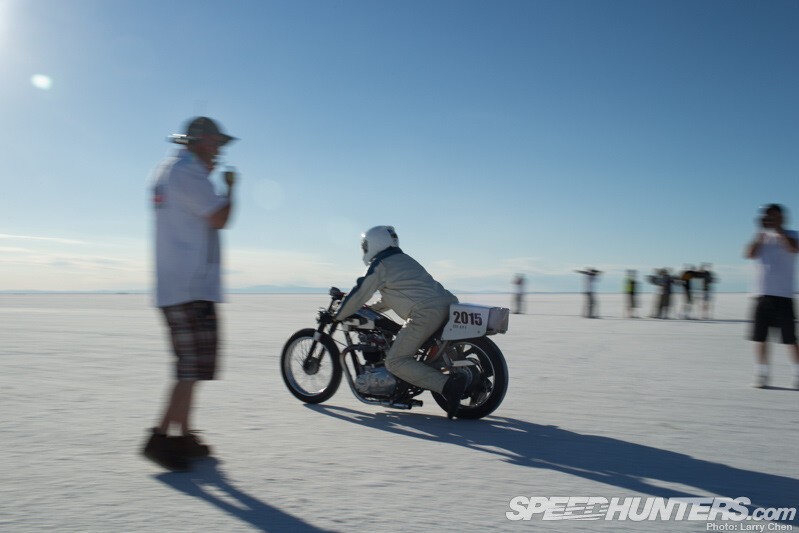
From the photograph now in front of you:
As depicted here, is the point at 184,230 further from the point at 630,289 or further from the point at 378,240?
the point at 630,289

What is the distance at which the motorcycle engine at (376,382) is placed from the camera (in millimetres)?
6316

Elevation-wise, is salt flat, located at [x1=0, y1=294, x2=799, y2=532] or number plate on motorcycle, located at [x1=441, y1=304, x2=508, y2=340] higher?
number plate on motorcycle, located at [x1=441, y1=304, x2=508, y2=340]

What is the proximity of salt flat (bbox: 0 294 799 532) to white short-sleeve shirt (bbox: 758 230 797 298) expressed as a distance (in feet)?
3.93

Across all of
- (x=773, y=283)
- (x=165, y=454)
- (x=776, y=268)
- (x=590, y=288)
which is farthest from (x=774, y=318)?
(x=590, y=288)

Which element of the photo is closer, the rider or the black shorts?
the rider

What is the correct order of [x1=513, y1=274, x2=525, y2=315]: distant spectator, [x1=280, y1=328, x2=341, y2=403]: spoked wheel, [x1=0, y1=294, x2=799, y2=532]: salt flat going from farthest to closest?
[x1=513, y1=274, x2=525, y2=315]: distant spectator, [x1=280, y1=328, x2=341, y2=403]: spoked wheel, [x1=0, y1=294, x2=799, y2=532]: salt flat

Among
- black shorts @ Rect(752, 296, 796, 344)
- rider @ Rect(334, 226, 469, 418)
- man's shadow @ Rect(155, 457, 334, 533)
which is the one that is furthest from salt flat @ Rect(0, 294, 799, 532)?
black shorts @ Rect(752, 296, 796, 344)

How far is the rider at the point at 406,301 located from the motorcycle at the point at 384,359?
0.16 metres

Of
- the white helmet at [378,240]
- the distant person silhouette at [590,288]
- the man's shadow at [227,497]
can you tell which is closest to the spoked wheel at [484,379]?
the white helmet at [378,240]

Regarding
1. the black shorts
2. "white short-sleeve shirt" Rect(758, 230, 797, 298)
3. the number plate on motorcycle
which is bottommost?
the number plate on motorcycle

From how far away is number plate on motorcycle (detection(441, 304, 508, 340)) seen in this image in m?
5.96

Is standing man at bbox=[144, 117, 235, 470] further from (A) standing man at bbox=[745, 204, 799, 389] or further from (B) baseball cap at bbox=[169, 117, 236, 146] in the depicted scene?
(A) standing man at bbox=[745, 204, 799, 389]

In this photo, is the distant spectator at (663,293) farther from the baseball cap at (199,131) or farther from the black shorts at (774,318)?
the baseball cap at (199,131)

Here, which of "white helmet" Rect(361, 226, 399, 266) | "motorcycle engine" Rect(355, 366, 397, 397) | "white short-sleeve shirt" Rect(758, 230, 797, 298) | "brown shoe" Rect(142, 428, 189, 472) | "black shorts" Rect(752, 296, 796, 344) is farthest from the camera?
"white short-sleeve shirt" Rect(758, 230, 797, 298)
